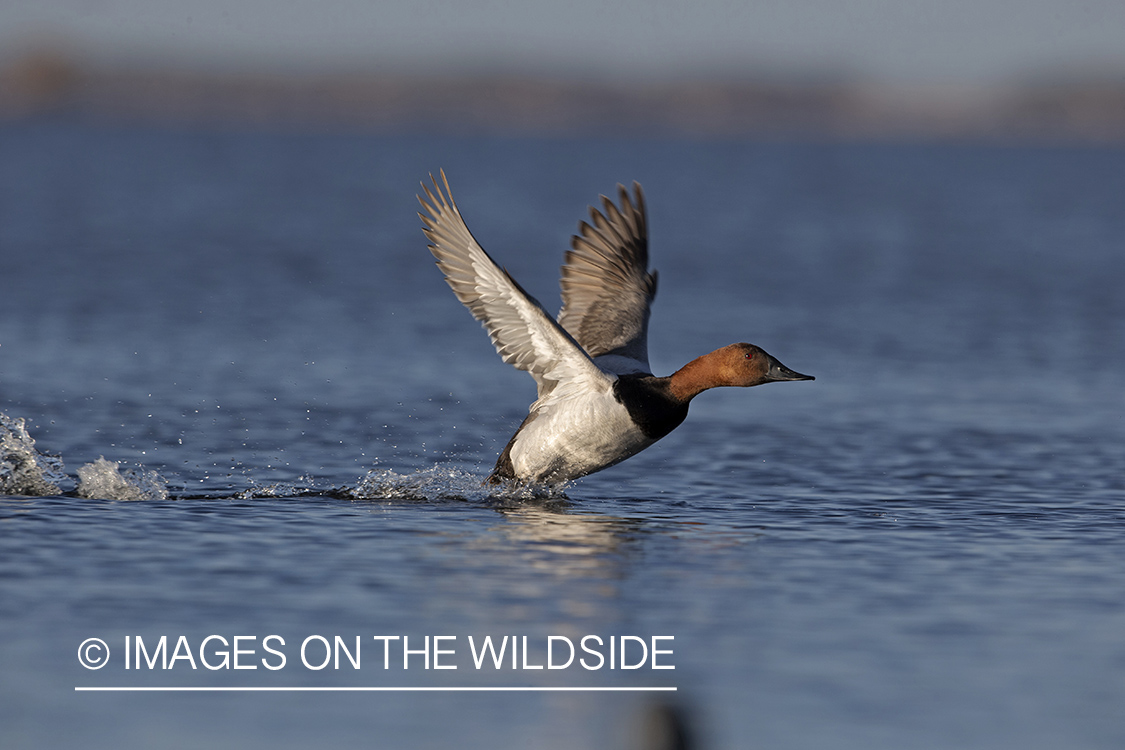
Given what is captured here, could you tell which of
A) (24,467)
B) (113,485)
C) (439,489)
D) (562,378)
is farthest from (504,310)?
(24,467)

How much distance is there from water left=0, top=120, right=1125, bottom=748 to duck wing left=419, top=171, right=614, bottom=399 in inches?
39.6

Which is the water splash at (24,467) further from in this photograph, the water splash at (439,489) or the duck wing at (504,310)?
the duck wing at (504,310)

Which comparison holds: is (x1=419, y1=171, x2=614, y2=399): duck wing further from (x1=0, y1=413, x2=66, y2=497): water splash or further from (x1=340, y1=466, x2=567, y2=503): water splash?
(x1=0, y1=413, x2=66, y2=497): water splash

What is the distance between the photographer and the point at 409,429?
47.5 feet

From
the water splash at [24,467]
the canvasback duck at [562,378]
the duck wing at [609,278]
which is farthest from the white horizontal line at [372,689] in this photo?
the duck wing at [609,278]

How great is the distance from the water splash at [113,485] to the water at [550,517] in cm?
4

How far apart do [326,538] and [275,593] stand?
4.82 feet

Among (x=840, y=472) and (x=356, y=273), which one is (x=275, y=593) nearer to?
(x=840, y=472)

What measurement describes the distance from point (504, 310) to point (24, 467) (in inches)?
142

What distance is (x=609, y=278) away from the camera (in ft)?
43.0

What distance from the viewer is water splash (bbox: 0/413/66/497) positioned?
11.0 metres

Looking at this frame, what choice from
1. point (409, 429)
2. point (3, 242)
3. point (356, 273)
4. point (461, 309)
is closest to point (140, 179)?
point (3, 242)

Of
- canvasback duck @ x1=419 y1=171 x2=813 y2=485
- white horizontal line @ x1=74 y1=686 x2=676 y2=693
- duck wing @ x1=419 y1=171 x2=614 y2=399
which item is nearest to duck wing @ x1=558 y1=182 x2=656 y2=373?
canvasback duck @ x1=419 y1=171 x2=813 y2=485

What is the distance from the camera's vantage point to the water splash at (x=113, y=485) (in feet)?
35.8
